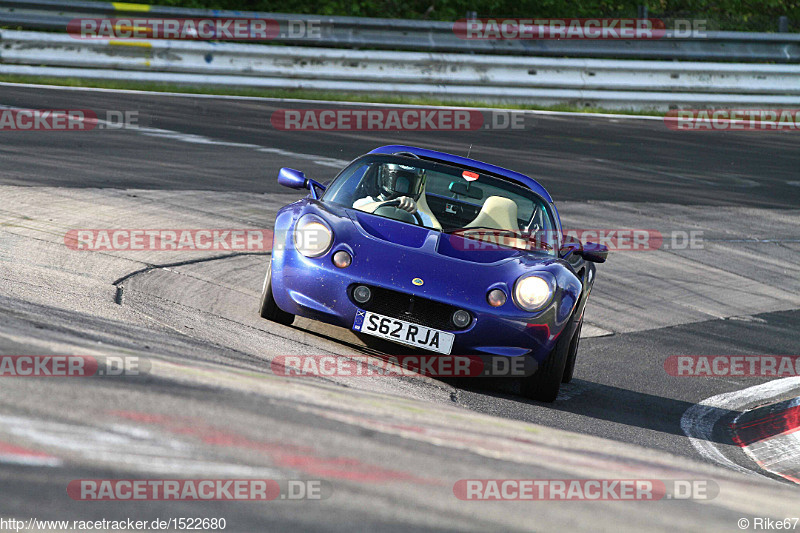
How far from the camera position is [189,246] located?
762 centimetres

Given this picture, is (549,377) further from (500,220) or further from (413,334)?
(500,220)

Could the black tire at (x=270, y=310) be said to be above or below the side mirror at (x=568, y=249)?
below

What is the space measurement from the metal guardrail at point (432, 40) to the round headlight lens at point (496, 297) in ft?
41.6

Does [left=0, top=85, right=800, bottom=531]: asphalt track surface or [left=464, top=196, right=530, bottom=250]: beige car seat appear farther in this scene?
[left=464, top=196, right=530, bottom=250]: beige car seat

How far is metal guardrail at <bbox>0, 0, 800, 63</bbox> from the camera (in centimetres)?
1638

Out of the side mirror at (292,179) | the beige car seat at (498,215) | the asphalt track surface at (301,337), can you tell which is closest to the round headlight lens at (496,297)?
the asphalt track surface at (301,337)

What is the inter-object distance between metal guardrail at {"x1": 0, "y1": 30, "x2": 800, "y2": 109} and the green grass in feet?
0.32

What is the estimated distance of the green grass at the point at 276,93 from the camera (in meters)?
15.6

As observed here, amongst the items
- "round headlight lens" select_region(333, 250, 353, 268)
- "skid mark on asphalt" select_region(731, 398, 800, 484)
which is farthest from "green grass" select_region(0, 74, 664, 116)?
"skid mark on asphalt" select_region(731, 398, 800, 484)

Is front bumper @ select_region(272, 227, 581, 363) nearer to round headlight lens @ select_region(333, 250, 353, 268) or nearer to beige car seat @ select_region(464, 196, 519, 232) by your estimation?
round headlight lens @ select_region(333, 250, 353, 268)

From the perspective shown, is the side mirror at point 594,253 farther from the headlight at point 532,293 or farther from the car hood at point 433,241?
the headlight at point 532,293

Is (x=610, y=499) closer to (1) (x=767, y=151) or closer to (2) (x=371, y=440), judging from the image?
(2) (x=371, y=440)

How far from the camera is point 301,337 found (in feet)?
18.9

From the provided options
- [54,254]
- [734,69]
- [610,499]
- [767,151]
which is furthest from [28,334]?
[734,69]
